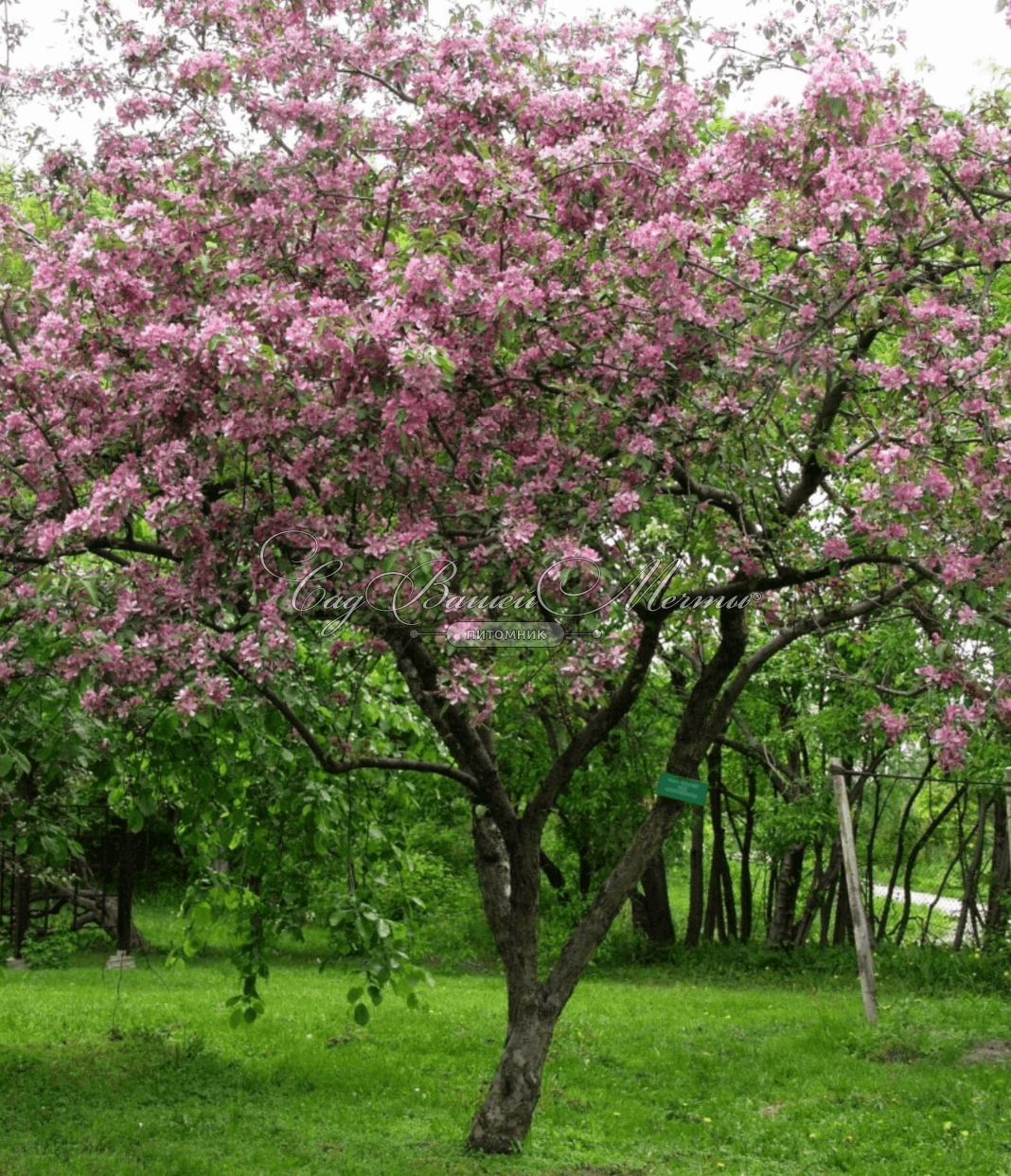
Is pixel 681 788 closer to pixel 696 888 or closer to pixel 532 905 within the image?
pixel 532 905

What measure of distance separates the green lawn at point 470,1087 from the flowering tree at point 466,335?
3237 mm

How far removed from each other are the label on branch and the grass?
2168 millimetres

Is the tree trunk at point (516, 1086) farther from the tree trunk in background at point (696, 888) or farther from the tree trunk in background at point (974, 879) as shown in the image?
the tree trunk in background at point (696, 888)

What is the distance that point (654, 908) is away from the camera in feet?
66.5

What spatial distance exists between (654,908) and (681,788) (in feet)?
44.4

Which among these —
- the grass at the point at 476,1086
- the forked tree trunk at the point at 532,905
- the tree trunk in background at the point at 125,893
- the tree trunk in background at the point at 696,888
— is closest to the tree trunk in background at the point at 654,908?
the tree trunk in background at the point at 696,888

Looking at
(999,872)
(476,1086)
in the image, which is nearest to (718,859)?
(999,872)

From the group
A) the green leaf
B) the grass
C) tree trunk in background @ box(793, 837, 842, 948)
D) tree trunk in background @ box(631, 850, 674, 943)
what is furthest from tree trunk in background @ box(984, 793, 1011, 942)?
the green leaf

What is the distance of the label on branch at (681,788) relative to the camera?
290 inches

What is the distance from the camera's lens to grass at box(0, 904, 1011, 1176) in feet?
24.2

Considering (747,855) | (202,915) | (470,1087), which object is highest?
(747,855)

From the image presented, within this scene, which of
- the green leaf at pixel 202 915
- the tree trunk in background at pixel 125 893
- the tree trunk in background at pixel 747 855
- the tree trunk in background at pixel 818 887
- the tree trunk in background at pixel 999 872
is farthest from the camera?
the tree trunk in background at pixel 747 855

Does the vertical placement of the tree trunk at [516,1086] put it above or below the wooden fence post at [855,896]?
below

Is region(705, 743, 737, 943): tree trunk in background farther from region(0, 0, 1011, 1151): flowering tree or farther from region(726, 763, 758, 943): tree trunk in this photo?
region(0, 0, 1011, 1151): flowering tree
